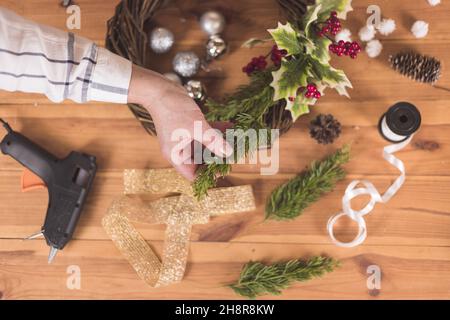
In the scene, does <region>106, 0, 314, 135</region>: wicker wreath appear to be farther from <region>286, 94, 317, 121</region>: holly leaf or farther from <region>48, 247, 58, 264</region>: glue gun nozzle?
<region>48, 247, 58, 264</region>: glue gun nozzle

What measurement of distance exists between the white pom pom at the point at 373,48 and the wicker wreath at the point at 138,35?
169 mm

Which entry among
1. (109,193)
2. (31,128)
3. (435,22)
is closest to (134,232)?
(109,193)

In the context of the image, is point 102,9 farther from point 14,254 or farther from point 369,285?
point 369,285

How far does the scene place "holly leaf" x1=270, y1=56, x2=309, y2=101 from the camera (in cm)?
80

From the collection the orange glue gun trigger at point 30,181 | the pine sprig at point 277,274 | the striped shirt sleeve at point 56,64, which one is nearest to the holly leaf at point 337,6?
the striped shirt sleeve at point 56,64

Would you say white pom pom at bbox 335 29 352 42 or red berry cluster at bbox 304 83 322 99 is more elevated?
white pom pom at bbox 335 29 352 42

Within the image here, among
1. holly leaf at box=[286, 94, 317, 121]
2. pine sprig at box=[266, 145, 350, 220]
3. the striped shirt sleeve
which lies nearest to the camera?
the striped shirt sleeve

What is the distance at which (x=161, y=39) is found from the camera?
3.15 feet

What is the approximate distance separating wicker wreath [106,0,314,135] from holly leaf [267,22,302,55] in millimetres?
121

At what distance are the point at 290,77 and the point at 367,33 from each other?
10.9 inches

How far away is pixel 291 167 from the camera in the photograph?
98cm

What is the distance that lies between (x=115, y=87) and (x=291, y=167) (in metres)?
0.40

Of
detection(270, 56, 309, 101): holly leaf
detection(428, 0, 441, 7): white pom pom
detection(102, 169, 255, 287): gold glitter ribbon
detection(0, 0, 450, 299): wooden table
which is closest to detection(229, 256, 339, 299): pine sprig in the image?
detection(0, 0, 450, 299): wooden table

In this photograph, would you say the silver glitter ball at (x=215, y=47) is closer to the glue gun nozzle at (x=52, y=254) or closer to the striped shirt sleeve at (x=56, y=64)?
the striped shirt sleeve at (x=56, y=64)
